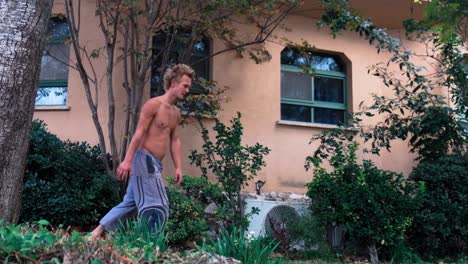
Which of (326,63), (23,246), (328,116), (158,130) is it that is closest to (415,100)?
(328,116)

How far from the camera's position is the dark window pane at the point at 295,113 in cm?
1095

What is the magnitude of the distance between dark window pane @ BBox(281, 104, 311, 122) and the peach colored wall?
1.30ft

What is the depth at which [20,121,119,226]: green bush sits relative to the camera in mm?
7387

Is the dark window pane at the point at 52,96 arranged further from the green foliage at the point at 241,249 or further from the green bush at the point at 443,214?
the green foliage at the point at 241,249

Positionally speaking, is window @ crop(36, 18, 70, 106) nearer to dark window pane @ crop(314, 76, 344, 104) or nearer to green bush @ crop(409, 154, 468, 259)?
dark window pane @ crop(314, 76, 344, 104)

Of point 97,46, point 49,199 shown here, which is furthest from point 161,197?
point 97,46

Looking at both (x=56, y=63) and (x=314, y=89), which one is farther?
(x=314, y=89)

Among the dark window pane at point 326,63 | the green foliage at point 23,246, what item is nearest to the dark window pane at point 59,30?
the dark window pane at point 326,63

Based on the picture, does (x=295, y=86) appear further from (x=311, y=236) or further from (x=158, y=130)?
(x=158, y=130)

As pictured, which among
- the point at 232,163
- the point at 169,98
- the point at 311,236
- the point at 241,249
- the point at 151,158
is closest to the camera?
the point at 241,249

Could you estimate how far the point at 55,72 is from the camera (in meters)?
9.73

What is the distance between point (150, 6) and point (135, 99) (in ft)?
4.67

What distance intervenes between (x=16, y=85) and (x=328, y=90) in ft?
27.5

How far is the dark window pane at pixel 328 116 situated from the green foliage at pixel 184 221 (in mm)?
4115
